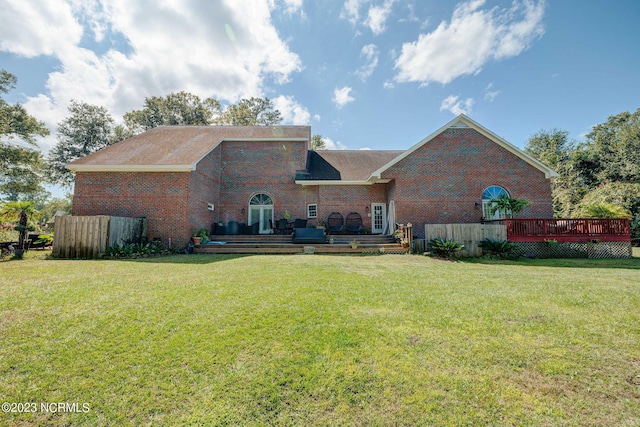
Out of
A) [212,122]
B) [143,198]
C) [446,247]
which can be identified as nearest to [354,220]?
[446,247]

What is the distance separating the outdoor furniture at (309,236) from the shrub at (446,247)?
5028 millimetres

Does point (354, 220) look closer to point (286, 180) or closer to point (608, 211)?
point (286, 180)

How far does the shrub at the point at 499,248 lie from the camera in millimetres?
10305

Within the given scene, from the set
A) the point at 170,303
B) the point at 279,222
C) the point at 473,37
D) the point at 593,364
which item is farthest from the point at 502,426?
the point at 279,222

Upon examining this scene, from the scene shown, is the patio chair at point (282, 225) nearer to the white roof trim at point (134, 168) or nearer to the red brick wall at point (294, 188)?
the red brick wall at point (294, 188)

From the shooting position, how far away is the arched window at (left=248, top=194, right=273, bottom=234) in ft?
54.3

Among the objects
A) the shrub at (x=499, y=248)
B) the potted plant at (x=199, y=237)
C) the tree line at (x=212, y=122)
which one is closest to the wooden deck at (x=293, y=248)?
the potted plant at (x=199, y=237)

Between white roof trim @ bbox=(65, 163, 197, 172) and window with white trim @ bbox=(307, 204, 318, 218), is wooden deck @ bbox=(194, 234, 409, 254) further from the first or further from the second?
window with white trim @ bbox=(307, 204, 318, 218)

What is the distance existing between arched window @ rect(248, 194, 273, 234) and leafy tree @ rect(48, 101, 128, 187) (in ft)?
67.9

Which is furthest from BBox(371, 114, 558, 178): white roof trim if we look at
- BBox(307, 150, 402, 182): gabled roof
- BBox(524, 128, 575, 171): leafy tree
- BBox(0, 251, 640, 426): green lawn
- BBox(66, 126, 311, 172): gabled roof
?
BBox(524, 128, 575, 171): leafy tree

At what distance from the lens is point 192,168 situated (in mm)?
12281

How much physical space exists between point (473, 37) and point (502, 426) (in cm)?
1247

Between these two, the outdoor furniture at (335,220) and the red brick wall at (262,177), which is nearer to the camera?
the outdoor furniture at (335,220)

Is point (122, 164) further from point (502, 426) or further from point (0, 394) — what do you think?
point (502, 426)
